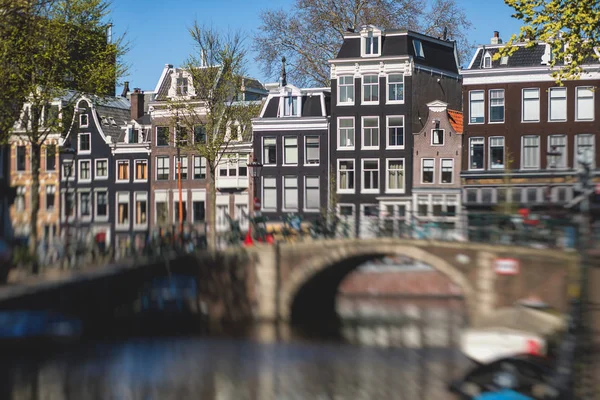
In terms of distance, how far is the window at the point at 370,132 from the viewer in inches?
2345

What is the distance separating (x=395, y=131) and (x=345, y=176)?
3.90 metres

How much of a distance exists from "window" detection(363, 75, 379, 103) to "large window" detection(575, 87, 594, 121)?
11.5 meters

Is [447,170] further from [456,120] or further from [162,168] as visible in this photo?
[162,168]

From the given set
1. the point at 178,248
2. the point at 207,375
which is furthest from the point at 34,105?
the point at 207,375

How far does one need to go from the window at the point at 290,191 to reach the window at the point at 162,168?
9601 millimetres

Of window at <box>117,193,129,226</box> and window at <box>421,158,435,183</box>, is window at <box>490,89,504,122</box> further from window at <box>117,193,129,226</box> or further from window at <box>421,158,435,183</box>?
window at <box>117,193,129,226</box>

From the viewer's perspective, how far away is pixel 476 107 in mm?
56469

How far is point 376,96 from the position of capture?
59.6m

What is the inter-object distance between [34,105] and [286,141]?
855 inches

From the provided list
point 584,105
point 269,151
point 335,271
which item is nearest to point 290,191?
point 269,151

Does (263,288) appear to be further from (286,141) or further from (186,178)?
(186,178)

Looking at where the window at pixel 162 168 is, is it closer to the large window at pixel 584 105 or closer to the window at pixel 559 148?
the window at pixel 559 148

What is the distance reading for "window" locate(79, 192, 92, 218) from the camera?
6900cm

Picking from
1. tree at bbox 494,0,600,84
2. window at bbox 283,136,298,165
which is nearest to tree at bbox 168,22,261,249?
window at bbox 283,136,298,165
